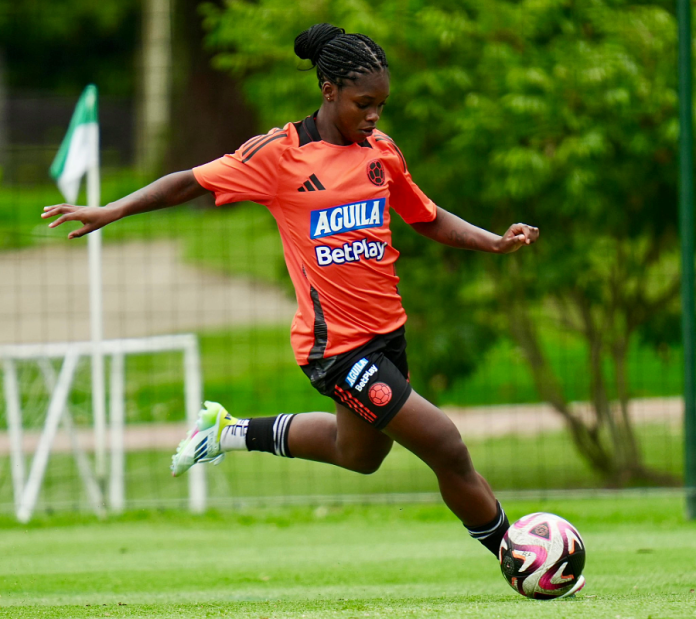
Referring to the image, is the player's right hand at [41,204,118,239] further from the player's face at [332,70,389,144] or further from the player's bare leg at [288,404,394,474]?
the player's bare leg at [288,404,394,474]

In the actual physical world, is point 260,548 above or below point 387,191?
below

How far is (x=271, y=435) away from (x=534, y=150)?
444cm

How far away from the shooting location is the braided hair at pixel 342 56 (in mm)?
3945

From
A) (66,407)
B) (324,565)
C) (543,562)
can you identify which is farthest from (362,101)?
(66,407)

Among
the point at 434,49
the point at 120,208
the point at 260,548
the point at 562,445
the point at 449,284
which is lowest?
the point at 562,445

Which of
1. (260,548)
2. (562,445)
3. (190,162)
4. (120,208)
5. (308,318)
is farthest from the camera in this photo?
(190,162)

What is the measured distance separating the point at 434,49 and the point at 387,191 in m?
4.55

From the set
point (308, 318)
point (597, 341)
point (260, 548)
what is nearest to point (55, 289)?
point (597, 341)

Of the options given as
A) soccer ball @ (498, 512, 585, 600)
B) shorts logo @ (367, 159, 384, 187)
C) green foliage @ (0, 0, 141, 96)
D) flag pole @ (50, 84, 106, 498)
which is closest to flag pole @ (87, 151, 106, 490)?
flag pole @ (50, 84, 106, 498)

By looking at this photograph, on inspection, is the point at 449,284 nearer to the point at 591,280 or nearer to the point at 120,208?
the point at 591,280

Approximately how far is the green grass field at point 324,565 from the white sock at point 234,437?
0.64 meters

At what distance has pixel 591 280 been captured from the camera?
8992mm

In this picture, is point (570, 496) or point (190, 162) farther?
point (190, 162)

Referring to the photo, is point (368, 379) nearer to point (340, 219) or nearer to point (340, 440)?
point (340, 440)
